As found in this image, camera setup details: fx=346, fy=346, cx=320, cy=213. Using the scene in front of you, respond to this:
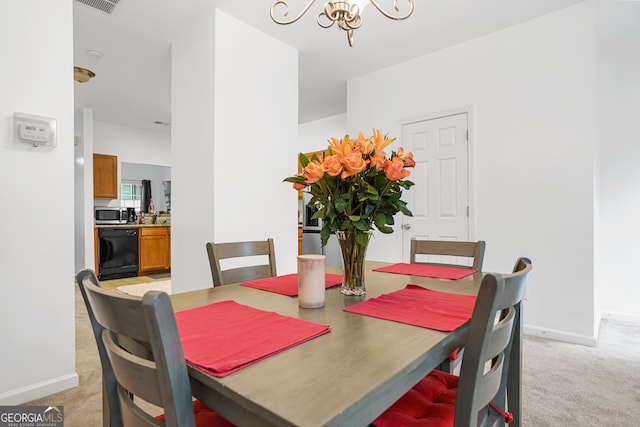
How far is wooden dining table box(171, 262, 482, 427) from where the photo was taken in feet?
1.82

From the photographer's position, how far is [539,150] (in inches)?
115

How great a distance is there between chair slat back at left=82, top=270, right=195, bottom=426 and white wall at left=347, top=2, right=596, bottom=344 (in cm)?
310

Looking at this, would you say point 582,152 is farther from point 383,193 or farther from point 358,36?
point 383,193

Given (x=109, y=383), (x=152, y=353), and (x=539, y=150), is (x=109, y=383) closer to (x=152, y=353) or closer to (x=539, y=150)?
(x=152, y=353)

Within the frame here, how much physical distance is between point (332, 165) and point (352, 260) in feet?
1.19

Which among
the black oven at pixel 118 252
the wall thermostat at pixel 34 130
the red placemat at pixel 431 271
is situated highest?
the wall thermostat at pixel 34 130

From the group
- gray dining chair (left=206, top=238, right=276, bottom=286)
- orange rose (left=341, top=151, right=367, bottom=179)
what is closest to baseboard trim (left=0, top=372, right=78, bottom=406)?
gray dining chair (left=206, top=238, right=276, bottom=286)

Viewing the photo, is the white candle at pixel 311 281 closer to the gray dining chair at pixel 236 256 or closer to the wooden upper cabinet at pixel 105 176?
the gray dining chair at pixel 236 256

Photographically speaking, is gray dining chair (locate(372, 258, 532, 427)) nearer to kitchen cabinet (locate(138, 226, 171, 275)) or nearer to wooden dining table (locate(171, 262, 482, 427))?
wooden dining table (locate(171, 262, 482, 427))

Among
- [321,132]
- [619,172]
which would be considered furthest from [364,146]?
[321,132]

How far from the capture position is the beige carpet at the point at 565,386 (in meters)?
1.75

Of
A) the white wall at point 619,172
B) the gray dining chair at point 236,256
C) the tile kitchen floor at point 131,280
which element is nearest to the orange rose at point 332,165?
the gray dining chair at point 236,256

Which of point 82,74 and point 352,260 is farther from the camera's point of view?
point 82,74

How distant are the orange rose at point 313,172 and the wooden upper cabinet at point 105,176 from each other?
19.5 feet
